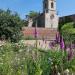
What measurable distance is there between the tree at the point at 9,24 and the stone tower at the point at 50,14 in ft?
147

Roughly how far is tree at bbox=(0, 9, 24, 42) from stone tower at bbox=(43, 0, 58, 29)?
44.7 meters

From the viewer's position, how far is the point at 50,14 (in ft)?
268

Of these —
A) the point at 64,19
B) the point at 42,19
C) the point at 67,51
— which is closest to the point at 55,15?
the point at 42,19

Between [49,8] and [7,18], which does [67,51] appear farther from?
[49,8]

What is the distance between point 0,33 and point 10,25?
4.45ft

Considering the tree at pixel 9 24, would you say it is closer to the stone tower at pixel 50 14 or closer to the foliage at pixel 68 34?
the foliage at pixel 68 34

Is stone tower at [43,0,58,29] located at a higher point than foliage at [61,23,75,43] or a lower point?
higher

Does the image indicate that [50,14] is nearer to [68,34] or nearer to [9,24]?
[9,24]

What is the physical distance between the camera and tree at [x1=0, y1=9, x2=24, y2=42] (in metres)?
27.4

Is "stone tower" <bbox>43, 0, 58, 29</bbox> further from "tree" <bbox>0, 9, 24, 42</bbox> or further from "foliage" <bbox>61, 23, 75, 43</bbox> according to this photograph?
"tree" <bbox>0, 9, 24, 42</bbox>

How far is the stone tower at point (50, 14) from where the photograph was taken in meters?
76.0

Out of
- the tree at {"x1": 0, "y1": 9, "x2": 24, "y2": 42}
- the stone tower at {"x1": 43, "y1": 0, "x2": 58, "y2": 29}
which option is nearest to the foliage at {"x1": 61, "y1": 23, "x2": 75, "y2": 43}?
the tree at {"x1": 0, "y1": 9, "x2": 24, "y2": 42}

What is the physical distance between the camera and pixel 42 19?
7925 centimetres

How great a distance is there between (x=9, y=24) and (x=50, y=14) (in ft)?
176
